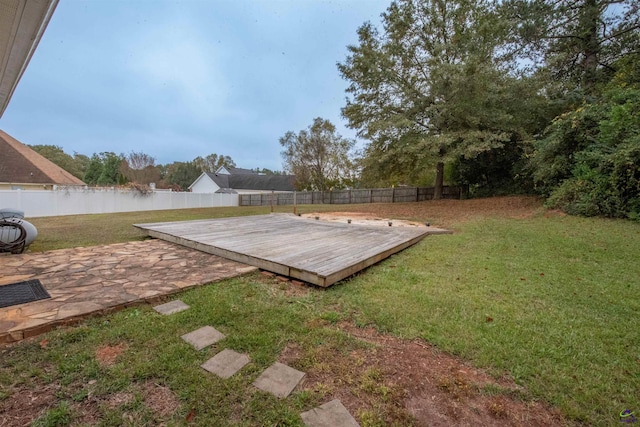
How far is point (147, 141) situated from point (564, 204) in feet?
122

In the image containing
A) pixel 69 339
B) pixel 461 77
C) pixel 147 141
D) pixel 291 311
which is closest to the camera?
pixel 69 339

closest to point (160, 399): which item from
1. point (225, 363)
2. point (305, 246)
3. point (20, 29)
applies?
point (225, 363)

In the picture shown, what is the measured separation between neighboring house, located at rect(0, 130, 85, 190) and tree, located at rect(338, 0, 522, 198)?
15680mm

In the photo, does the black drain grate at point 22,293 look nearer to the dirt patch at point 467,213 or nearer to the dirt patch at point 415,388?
the dirt patch at point 415,388

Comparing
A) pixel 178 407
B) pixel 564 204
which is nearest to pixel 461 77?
pixel 564 204

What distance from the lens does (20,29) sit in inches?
86.4

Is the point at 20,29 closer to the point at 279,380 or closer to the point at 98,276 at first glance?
the point at 98,276

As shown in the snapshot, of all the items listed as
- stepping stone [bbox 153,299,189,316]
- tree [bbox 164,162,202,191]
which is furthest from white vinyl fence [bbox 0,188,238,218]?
tree [bbox 164,162,202,191]

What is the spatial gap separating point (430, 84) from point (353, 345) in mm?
11099

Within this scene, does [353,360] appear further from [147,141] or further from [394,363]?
[147,141]

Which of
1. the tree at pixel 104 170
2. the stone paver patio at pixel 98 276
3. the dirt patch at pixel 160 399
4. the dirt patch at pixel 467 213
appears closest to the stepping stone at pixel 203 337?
the dirt patch at pixel 160 399

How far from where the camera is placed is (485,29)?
9320 millimetres

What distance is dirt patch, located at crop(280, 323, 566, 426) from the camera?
123 cm

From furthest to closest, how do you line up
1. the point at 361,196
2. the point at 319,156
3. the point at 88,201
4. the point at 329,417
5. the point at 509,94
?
the point at 319,156 → the point at 361,196 → the point at 88,201 → the point at 509,94 → the point at 329,417
